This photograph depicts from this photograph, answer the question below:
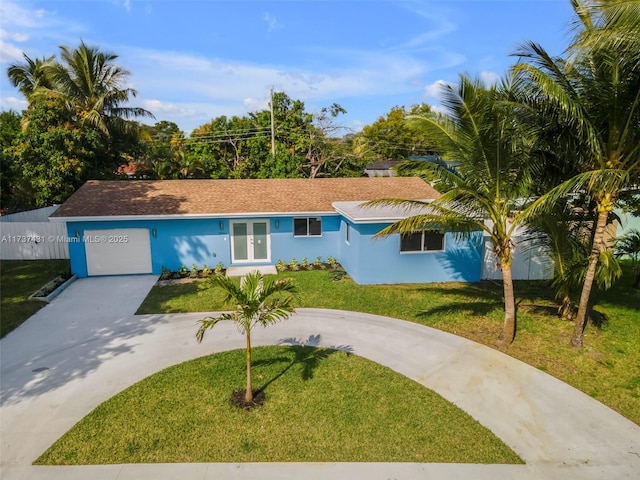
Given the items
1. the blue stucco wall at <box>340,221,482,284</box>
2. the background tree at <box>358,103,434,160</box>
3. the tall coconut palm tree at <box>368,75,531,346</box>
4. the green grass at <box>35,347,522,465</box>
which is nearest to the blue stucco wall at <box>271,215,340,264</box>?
the blue stucco wall at <box>340,221,482,284</box>

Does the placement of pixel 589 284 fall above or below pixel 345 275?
above

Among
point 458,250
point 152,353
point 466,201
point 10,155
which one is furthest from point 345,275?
point 10,155

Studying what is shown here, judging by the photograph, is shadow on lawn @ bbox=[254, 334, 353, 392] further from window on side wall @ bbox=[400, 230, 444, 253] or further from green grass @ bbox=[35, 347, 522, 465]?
window on side wall @ bbox=[400, 230, 444, 253]

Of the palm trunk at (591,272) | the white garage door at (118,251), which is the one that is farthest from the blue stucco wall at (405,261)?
the white garage door at (118,251)

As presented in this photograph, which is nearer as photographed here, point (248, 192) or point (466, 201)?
point (466, 201)

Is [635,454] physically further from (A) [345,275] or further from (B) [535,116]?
(A) [345,275]

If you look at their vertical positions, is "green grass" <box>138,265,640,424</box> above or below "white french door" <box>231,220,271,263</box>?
below

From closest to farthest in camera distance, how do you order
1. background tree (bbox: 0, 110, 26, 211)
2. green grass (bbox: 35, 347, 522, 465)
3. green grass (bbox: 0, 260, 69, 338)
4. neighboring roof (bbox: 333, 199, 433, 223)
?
green grass (bbox: 35, 347, 522, 465) < green grass (bbox: 0, 260, 69, 338) < neighboring roof (bbox: 333, 199, 433, 223) < background tree (bbox: 0, 110, 26, 211)
